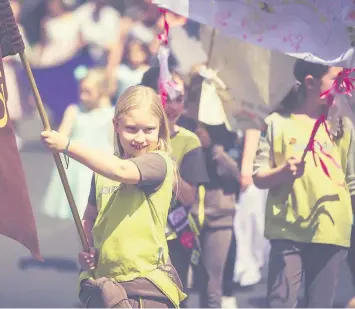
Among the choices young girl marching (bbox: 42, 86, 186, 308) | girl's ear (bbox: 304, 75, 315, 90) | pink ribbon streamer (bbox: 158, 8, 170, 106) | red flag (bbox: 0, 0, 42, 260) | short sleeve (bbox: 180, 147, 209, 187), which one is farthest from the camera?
girl's ear (bbox: 304, 75, 315, 90)

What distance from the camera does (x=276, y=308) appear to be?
495cm

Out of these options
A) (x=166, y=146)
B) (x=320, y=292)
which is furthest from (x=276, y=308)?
(x=166, y=146)

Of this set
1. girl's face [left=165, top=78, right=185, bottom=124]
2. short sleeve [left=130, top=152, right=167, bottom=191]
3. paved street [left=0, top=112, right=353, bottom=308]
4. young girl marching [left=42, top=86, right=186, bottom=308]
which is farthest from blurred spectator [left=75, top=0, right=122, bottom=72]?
short sleeve [left=130, top=152, right=167, bottom=191]

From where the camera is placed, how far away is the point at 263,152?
4945 mm

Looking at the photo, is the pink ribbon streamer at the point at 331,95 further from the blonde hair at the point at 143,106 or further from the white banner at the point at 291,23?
the blonde hair at the point at 143,106

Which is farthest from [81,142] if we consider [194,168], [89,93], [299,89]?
[299,89]

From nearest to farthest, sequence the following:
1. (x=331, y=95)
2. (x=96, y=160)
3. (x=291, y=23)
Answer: (x=96, y=160)
(x=291, y=23)
(x=331, y=95)

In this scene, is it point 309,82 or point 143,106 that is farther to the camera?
point 309,82

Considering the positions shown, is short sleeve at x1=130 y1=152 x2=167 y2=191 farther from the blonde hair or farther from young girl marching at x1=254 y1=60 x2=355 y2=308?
young girl marching at x1=254 y1=60 x2=355 y2=308

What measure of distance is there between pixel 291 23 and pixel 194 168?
883 mm

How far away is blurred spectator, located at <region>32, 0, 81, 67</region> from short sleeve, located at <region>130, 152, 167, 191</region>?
114cm

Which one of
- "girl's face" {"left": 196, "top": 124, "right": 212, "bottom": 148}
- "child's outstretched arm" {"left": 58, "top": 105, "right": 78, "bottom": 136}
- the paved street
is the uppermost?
"child's outstretched arm" {"left": 58, "top": 105, "right": 78, "bottom": 136}

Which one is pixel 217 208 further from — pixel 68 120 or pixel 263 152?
pixel 68 120

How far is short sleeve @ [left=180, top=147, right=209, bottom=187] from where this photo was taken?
4812mm
